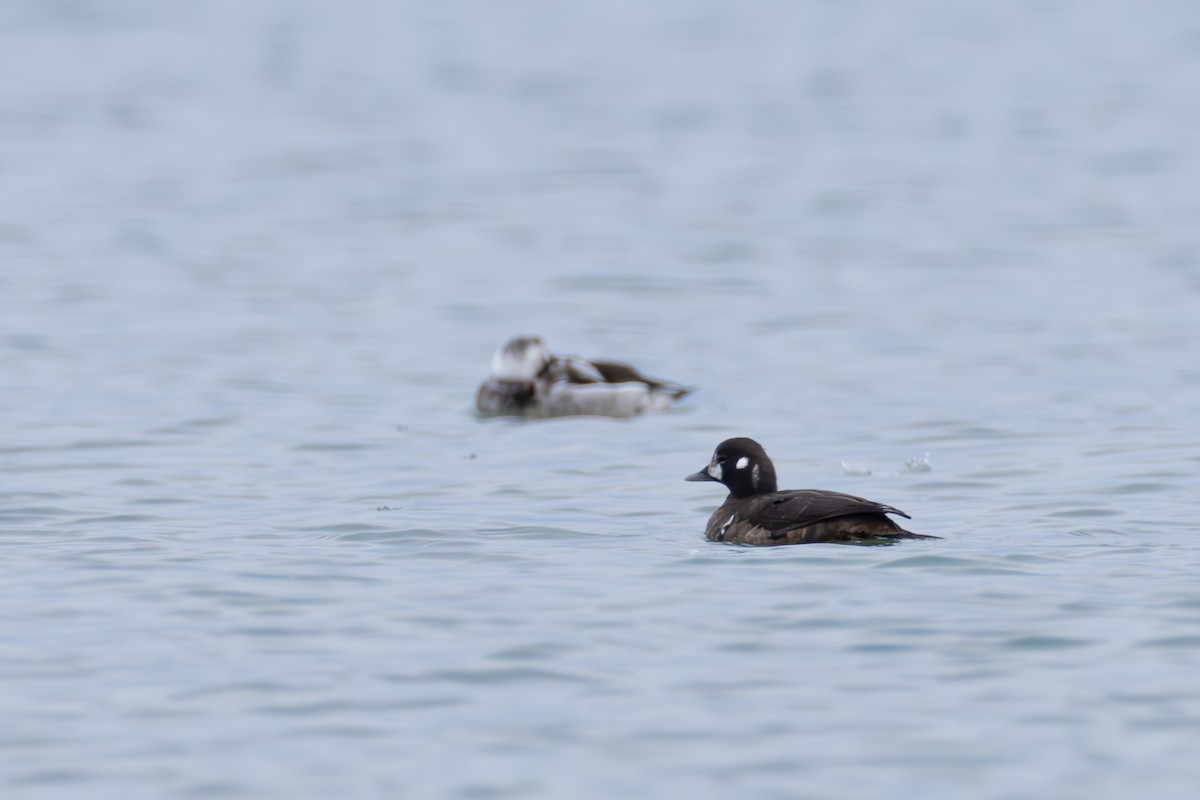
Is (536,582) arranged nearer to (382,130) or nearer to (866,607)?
(866,607)

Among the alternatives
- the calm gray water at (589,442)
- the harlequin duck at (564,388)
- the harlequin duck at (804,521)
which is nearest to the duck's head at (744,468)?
the harlequin duck at (804,521)

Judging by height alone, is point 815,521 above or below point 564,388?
below

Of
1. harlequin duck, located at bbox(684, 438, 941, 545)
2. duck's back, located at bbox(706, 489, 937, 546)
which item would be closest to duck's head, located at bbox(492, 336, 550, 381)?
harlequin duck, located at bbox(684, 438, 941, 545)

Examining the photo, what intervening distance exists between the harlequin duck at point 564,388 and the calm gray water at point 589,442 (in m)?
0.36

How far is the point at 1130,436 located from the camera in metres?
15.1

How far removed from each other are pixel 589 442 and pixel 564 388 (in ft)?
6.22

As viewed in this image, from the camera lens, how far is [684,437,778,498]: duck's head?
1199 cm

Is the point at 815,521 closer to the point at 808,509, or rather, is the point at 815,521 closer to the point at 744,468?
the point at 808,509

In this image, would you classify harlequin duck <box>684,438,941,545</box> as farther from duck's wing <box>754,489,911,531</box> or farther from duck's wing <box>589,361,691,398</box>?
duck's wing <box>589,361,691,398</box>

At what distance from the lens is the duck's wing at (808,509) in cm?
1077

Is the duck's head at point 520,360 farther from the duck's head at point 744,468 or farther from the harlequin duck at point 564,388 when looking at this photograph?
the duck's head at point 744,468

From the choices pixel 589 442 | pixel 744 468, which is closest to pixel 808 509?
pixel 744 468

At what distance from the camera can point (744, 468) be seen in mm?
12055

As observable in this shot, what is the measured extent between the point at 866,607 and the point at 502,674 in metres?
1.95
